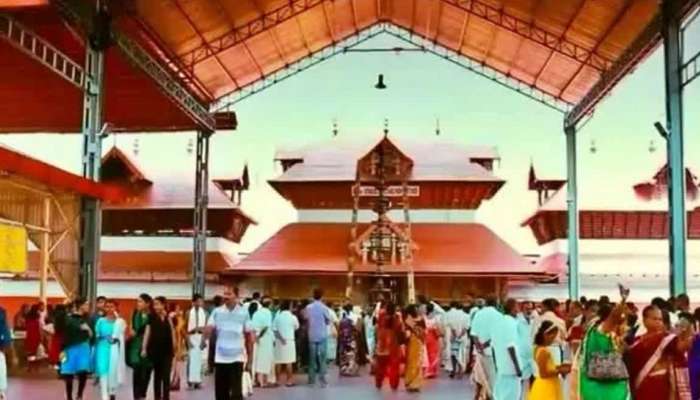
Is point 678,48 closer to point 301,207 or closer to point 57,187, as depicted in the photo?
point 57,187

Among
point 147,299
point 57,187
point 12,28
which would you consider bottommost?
point 147,299

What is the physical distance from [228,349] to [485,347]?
3.22m

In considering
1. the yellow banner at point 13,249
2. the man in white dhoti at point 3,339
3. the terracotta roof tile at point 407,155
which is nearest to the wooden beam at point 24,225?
the yellow banner at point 13,249

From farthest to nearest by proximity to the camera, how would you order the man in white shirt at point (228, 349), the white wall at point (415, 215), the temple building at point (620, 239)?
the white wall at point (415, 215) < the temple building at point (620, 239) < the man in white shirt at point (228, 349)

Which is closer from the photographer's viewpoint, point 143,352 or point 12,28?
point 143,352

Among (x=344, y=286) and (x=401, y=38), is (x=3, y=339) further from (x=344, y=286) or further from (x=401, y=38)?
(x=401, y=38)

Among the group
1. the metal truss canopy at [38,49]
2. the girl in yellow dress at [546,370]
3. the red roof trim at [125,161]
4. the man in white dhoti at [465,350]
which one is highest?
the red roof trim at [125,161]

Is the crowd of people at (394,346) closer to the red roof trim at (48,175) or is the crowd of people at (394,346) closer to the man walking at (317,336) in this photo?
the man walking at (317,336)

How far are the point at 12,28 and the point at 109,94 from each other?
32.4ft

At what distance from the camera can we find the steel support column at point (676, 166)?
53.1 ft

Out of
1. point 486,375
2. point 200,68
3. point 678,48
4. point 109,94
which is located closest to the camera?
point 486,375

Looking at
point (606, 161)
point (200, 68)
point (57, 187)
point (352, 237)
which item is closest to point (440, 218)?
point (352, 237)

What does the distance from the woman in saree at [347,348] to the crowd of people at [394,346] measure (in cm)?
3

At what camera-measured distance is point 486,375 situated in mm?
12438
